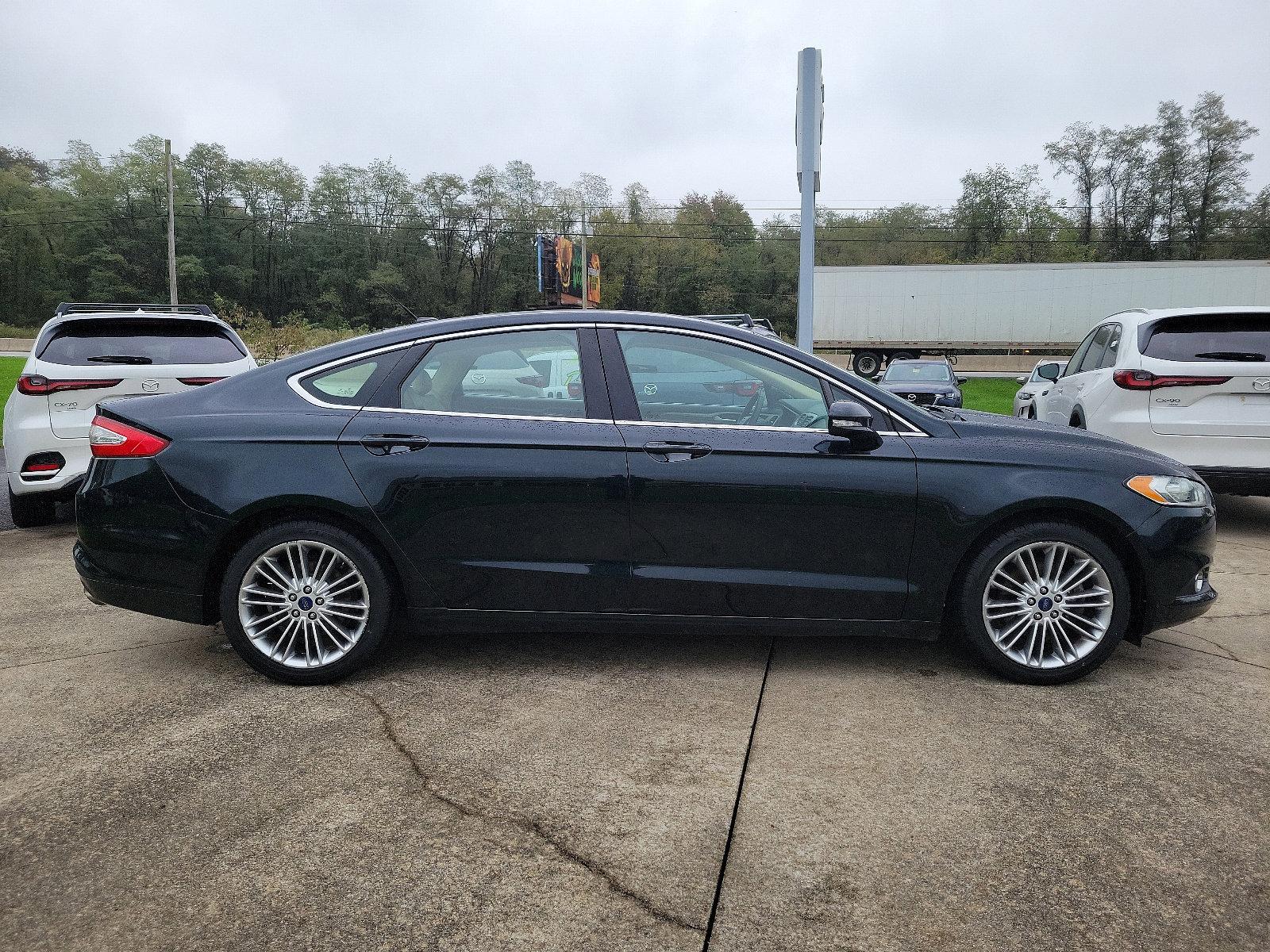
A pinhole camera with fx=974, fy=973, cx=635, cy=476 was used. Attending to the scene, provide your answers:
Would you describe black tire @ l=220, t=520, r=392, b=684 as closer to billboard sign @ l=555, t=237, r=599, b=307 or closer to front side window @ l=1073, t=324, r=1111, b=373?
front side window @ l=1073, t=324, r=1111, b=373

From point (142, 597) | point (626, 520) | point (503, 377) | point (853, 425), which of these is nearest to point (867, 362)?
Answer: point (853, 425)

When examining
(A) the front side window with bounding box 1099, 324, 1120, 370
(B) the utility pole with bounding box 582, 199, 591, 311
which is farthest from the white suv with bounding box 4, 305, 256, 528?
(B) the utility pole with bounding box 582, 199, 591, 311

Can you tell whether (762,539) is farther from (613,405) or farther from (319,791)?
(319,791)

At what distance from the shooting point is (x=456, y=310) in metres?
85.3

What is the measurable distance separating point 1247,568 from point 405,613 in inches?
217

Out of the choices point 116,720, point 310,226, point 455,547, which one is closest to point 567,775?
point 455,547

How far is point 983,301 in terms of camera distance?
108 feet

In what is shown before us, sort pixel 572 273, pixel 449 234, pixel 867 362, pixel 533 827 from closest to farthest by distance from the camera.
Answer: pixel 533 827, pixel 867 362, pixel 572 273, pixel 449 234

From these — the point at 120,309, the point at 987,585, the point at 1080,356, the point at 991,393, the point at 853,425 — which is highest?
the point at 120,309

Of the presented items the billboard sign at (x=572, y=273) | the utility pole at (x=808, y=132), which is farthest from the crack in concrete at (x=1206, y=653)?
the billboard sign at (x=572, y=273)

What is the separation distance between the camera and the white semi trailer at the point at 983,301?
107ft

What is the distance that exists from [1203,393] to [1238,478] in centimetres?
66

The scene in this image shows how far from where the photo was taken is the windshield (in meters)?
20.3

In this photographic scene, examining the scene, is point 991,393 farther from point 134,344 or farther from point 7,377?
point 7,377
